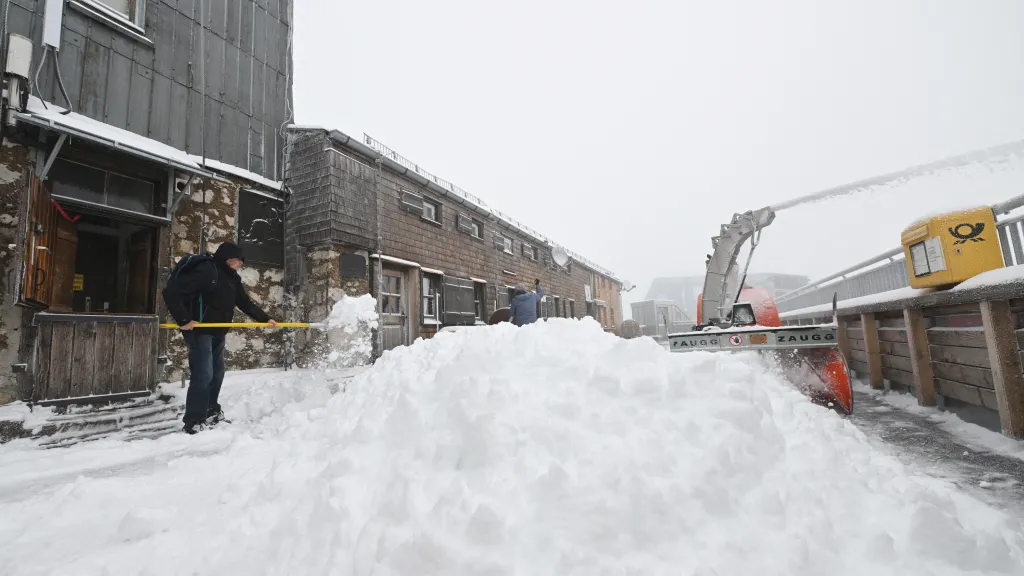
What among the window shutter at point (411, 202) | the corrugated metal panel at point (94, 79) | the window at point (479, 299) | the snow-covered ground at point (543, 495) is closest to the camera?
the snow-covered ground at point (543, 495)

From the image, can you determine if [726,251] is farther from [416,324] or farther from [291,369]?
[291,369]

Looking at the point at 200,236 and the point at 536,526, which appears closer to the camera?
the point at 536,526

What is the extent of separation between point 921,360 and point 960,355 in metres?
0.57

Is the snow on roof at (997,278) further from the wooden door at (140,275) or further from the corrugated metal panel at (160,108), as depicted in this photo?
the corrugated metal panel at (160,108)

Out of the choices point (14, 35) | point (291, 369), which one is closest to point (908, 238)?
point (291, 369)

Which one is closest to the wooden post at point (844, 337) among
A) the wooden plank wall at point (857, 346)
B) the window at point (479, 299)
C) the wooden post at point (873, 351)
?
the wooden plank wall at point (857, 346)

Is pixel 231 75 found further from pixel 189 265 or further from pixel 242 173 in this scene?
pixel 189 265

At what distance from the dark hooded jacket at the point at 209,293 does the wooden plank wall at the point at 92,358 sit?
1.67 meters

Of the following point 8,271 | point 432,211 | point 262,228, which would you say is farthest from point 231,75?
point 8,271

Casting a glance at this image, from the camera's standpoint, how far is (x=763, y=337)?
4207 mm

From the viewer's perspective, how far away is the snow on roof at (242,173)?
7.09 metres

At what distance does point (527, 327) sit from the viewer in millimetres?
3322

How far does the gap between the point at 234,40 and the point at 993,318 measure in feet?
38.4

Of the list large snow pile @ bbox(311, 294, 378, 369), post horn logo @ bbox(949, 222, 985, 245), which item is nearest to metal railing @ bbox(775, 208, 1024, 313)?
post horn logo @ bbox(949, 222, 985, 245)
